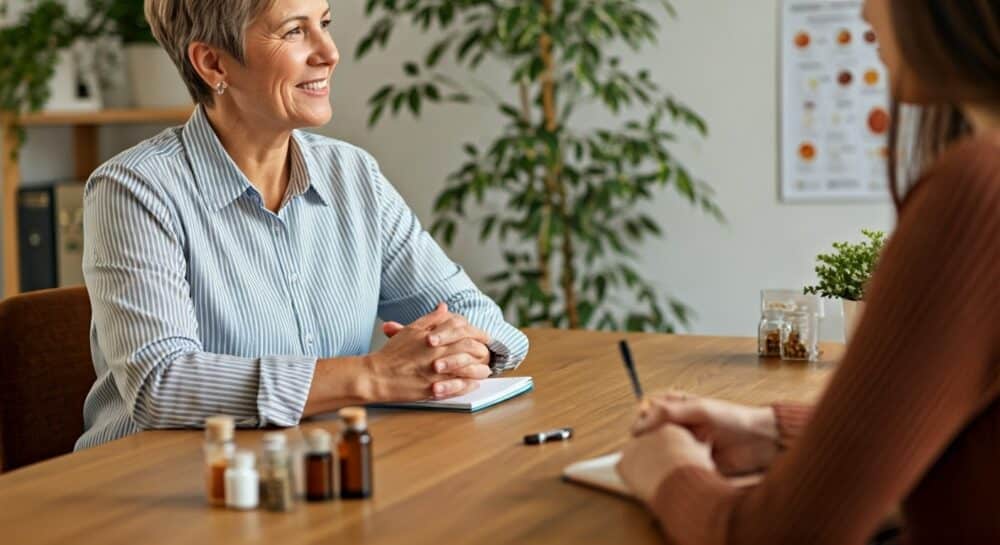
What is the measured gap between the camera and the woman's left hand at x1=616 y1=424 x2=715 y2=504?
1.26 m

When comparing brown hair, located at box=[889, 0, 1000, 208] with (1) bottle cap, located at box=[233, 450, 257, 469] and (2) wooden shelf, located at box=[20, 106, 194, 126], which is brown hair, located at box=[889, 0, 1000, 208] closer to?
(1) bottle cap, located at box=[233, 450, 257, 469]

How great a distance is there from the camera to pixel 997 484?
1.07 meters

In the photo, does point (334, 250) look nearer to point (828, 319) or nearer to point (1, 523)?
point (1, 523)

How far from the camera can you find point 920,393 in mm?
1006

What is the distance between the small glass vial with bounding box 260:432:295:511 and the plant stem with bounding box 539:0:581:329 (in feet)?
7.75

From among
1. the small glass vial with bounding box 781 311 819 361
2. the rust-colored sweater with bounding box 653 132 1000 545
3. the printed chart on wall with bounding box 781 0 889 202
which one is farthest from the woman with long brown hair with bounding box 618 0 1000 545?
the printed chart on wall with bounding box 781 0 889 202

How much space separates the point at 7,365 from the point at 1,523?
2.46 ft

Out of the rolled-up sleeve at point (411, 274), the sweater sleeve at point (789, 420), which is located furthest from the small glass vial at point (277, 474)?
the rolled-up sleeve at point (411, 274)

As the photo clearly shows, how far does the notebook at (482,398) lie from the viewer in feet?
5.94

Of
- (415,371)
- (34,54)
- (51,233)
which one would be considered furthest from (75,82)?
(415,371)

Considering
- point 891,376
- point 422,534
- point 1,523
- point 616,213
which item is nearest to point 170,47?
point 1,523

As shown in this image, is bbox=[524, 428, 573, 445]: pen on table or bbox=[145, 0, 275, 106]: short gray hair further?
bbox=[145, 0, 275, 106]: short gray hair

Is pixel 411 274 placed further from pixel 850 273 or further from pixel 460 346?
pixel 850 273

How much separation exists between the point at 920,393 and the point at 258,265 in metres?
1.25
